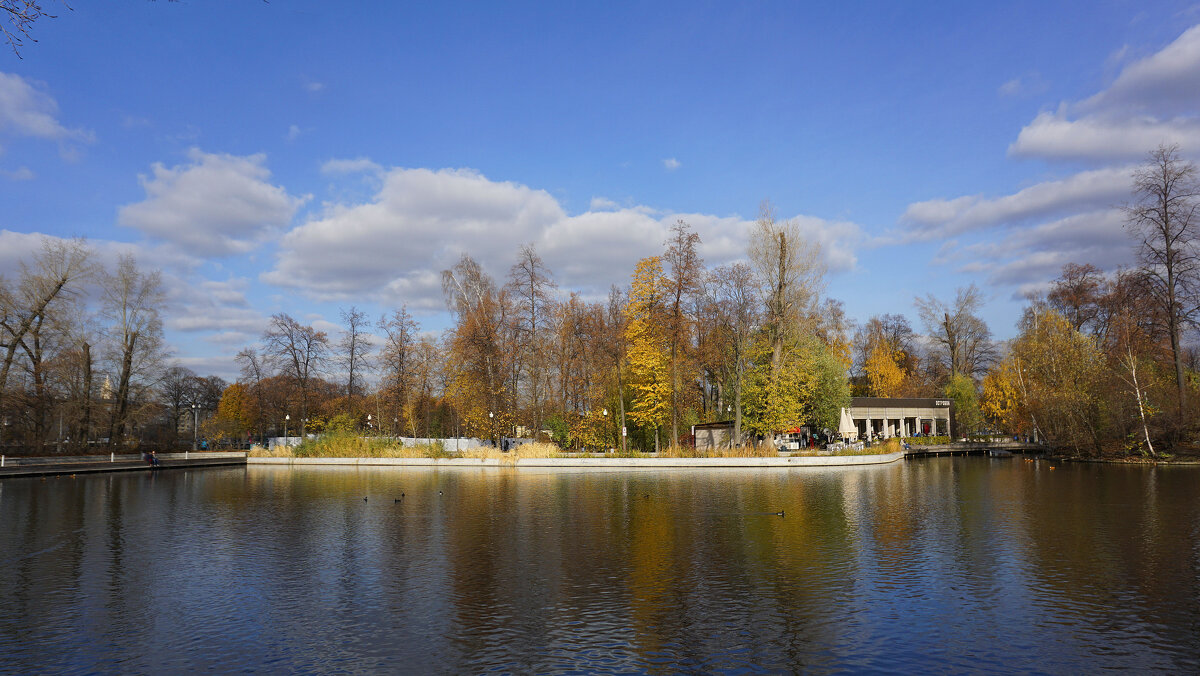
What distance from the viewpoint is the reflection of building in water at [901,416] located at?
2512 inches


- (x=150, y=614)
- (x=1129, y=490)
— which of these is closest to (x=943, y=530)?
(x=1129, y=490)

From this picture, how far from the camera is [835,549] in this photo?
1466 centimetres

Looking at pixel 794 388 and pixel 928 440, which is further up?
pixel 794 388

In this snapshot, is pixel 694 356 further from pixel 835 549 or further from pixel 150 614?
pixel 150 614

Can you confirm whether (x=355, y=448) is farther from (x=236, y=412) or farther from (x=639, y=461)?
(x=236, y=412)

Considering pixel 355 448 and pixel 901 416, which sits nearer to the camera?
pixel 355 448

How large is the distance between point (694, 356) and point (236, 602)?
122 ft

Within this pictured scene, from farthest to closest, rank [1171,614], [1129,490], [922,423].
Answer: [922,423] < [1129,490] < [1171,614]

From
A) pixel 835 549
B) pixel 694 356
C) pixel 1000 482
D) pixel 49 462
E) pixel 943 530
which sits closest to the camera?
pixel 835 549

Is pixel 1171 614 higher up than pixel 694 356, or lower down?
lower down

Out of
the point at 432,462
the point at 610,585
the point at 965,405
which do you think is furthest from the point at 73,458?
the point at 965,405

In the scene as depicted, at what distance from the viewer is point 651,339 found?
43.5 meters

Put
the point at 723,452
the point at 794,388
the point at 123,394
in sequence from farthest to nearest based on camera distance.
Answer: the point at 123,394 < the point at 794,388 < the point at 723,452

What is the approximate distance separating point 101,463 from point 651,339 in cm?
3510
